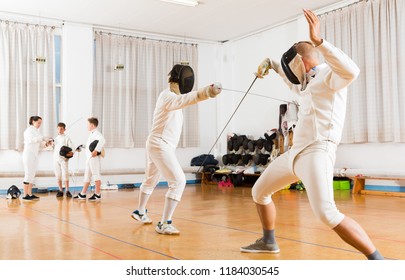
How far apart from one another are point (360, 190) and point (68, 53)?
20.5 feet

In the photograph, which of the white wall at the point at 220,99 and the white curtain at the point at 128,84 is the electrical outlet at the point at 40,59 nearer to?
the white wall at the point at 220,99

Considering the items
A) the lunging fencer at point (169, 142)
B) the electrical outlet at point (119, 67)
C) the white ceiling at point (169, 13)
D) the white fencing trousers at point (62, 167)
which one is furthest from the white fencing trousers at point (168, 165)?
the electrical outlet at point (119, 67)

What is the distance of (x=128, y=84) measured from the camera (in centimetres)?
970

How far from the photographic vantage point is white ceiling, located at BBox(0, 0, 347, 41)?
8062mm

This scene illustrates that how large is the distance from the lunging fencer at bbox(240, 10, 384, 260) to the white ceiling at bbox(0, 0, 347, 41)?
5921 mm

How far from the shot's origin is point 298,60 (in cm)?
251

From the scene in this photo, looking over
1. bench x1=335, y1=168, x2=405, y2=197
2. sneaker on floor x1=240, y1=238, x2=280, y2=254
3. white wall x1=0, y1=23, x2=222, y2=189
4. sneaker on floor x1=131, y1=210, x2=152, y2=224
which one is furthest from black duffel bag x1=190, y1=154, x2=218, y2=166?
sneaker on floor x1=240, y1=238, x2=280, y2=254

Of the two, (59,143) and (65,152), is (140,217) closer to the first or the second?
(65,152)

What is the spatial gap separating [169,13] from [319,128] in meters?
6.95

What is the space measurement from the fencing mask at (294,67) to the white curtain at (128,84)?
7268 mm

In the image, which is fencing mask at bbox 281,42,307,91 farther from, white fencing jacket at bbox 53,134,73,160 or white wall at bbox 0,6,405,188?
white fencing jacket at bbox 53,134,73,160

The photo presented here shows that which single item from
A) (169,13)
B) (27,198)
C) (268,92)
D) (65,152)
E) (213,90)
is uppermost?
(169,13)

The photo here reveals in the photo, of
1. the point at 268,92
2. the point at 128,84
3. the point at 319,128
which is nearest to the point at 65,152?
the point at 128,84

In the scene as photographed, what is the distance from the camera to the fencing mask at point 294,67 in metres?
2.48
